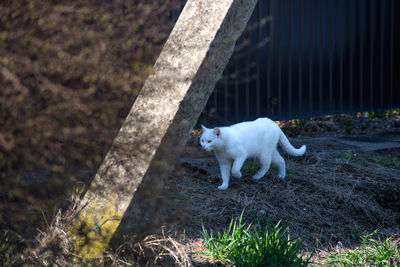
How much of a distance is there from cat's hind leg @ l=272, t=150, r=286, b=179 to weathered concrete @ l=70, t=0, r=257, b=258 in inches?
73.1

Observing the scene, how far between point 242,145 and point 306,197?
0.60 meters

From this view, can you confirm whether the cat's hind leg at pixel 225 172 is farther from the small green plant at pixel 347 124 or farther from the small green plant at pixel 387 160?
the small green plant at pixel 347 124

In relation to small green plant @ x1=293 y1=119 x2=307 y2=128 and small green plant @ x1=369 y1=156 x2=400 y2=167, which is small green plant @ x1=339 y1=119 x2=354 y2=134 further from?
small green plant @ x1=369 y1=156 x2=400 y2=167

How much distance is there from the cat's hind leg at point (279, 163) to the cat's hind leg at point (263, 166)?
0.10 metres

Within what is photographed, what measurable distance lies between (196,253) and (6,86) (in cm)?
120

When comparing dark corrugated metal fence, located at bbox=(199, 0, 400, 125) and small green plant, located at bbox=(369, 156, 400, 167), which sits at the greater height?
dark corrugated metal fence, located at bbox=(199, 0, 400, 125)

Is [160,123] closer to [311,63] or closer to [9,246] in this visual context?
[9,246]

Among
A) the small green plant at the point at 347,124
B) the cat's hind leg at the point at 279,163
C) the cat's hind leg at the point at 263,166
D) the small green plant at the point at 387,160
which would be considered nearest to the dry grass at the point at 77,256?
the cat's hind leg at the point at 263,166

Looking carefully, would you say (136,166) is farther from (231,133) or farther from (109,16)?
(231,133)

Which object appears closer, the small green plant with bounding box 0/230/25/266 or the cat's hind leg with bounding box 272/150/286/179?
the small green plant with bounding box 0/230/25/266

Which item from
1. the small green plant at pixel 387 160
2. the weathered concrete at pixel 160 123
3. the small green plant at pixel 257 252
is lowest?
the small green plant at pixel 387 160

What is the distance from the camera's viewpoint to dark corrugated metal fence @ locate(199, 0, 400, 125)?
5.89 m

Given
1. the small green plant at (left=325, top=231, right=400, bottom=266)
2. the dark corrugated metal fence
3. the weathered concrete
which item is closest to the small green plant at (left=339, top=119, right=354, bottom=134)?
the dark corrugated metal fence

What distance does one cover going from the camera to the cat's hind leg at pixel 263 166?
3.66 meters
